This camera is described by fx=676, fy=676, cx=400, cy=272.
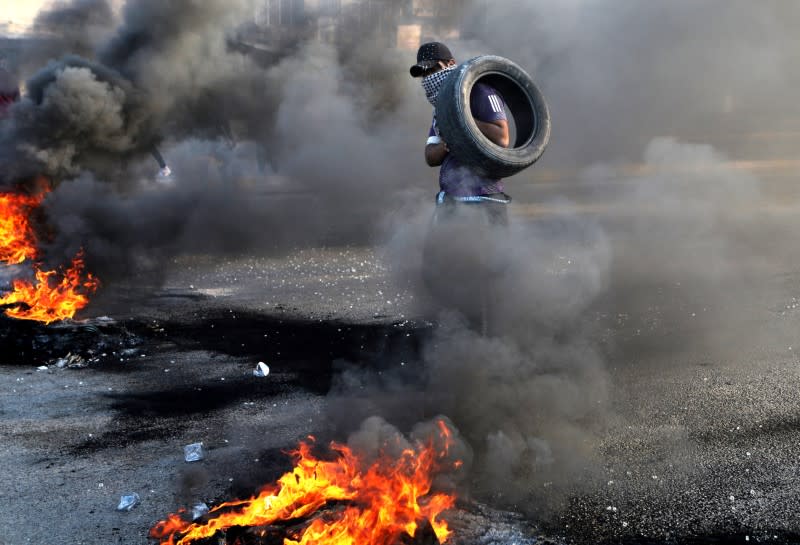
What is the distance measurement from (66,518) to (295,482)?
1.14 metres

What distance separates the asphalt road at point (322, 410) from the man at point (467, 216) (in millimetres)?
1025

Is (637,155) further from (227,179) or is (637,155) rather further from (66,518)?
(66,518)

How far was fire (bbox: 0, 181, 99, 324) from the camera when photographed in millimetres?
6004

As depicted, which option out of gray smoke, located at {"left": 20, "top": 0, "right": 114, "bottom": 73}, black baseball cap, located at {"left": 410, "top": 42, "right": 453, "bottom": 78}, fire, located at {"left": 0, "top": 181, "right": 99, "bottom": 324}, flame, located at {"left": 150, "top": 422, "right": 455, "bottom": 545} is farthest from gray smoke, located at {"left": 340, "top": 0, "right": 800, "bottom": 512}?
gray smoke, located at {"left": 20, "top": 0, "right": 114, "bottom": 73}

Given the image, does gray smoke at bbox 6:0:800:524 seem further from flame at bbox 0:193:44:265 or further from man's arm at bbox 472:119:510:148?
man's arm at bbox 472:119:510:148

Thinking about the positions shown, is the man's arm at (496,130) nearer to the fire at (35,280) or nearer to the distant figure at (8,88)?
the fire at (35,280)

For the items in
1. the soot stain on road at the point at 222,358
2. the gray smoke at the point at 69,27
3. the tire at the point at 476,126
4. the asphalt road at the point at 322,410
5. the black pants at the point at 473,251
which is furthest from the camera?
the gray smoke at the point at 69,27

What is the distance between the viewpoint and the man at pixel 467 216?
4.09 metres

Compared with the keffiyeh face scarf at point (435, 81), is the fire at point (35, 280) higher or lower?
lower

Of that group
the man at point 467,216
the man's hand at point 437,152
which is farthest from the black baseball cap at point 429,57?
the man's hand at point 437,152

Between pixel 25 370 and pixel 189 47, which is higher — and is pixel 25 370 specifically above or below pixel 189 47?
below

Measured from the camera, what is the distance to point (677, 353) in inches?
198

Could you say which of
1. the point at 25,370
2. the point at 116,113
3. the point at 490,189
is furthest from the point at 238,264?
the point at 490,189

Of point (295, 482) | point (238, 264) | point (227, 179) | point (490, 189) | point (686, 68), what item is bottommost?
point (295, 482)
